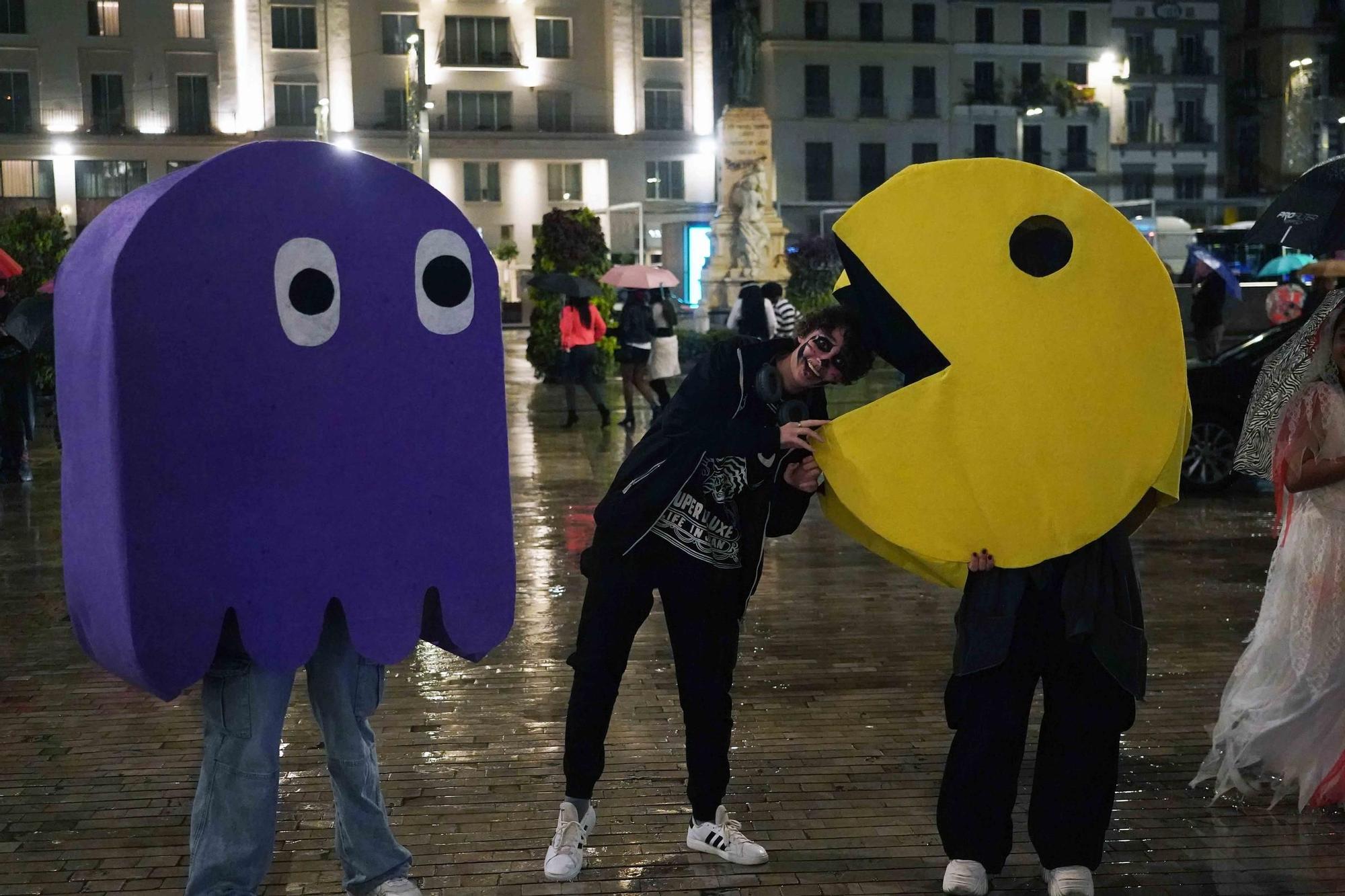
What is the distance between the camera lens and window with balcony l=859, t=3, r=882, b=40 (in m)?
63.5

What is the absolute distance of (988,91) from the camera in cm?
6525

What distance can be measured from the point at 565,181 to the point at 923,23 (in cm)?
1810

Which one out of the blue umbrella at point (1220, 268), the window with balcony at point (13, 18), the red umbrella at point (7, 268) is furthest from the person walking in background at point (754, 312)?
the window with balcony at point (13, 18)

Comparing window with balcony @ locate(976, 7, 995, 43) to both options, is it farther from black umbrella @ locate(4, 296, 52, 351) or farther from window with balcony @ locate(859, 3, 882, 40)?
black umbrella @ locate(4, 296, 52, 351)

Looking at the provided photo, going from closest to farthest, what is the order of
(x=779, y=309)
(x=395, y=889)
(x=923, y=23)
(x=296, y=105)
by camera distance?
1. (x=395, y=889)
2. (x=779, y=309)
3. (x=296, y=105)
4. (x=923, y=23)

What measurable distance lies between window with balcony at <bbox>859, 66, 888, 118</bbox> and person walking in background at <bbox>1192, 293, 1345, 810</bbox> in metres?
59.9

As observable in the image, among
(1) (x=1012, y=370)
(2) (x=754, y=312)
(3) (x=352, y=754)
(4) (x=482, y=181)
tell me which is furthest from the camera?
(4) (x=482, y=181)

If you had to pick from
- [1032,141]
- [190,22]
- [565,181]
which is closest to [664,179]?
[565,181]

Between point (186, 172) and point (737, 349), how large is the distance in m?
1.75

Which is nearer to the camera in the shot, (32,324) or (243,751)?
(243,751)

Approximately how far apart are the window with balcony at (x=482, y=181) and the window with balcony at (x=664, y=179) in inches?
221

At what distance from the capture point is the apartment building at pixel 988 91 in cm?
6278

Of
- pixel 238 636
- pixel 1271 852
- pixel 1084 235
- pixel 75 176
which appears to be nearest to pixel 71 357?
pixel 238 636

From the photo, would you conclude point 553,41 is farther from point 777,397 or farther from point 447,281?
point 447,281
